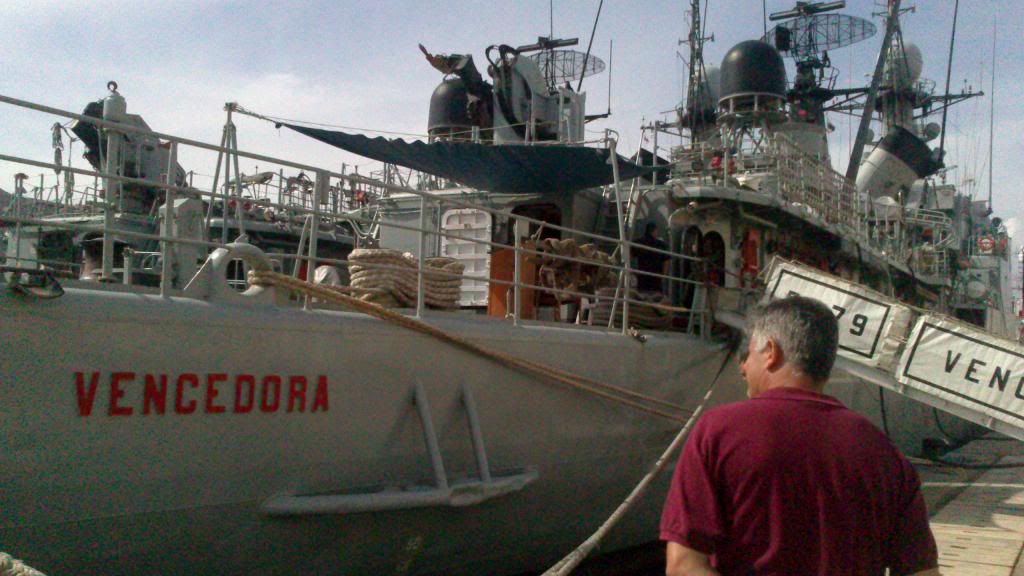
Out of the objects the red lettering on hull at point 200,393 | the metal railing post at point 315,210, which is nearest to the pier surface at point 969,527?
the red lettering on hull at point 200,393

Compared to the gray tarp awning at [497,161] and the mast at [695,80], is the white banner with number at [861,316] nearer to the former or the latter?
the gray tarp awning at [497,161]

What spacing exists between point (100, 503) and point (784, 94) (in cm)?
1317

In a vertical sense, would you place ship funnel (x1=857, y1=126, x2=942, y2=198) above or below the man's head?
above

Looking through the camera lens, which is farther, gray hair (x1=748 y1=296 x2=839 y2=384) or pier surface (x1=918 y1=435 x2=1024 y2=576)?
pier surface (x1=918 y1=435 x2=1024 y2=576)

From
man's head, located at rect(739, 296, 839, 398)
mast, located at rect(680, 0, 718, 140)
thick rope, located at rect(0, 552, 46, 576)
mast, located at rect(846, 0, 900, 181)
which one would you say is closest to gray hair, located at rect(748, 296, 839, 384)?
man's head, located at rect(739, 296, 839, 398)

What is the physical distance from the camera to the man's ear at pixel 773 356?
219 cm

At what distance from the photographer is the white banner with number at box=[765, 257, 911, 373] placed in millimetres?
7910

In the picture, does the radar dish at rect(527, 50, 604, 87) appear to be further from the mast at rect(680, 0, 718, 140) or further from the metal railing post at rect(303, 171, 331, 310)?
the metal railing post at rect(303, 171, 331, 310)

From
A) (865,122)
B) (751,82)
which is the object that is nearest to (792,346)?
(751,82)

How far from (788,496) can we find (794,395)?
0.85ft

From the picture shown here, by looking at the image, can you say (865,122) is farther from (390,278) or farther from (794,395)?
(794,395)

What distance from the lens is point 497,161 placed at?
8.70m

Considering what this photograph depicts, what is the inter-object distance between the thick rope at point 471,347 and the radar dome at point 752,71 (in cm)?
769

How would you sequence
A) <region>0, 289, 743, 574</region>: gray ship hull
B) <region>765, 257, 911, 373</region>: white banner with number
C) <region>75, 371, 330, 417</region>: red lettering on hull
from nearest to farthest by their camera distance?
<region>0, 289, 743, 574</region>: gray ship hull
<region>75, 371, 330, 417</region>: red lettering on hull
<region>765, 257, 911, 373</region>: white banner with number
